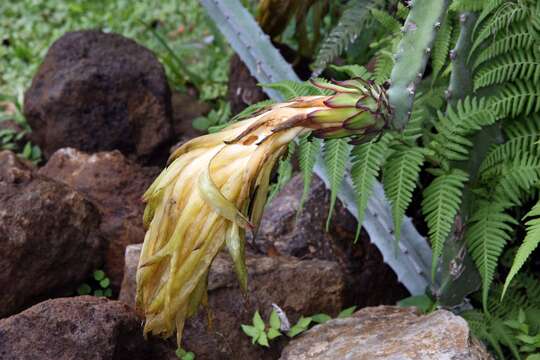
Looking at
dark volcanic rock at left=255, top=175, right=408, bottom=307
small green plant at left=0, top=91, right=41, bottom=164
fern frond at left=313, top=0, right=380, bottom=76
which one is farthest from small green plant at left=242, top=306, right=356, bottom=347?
small green plant at left=0, top=91, right=41, bottom=164

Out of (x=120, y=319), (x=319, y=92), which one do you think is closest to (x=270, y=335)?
(x=120, y=319)

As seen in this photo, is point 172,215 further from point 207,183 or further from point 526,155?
point 526,155

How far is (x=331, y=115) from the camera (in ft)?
4.95

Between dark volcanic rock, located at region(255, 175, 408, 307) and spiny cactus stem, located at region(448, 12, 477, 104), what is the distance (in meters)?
0.75

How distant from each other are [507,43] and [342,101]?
2.74ft

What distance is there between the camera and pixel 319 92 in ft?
7.44

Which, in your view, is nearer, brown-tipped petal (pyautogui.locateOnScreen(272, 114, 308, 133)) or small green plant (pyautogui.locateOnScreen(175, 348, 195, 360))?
brown-tipped petal (pyautogui.locateOnScreen(272, 114, 308, 133))

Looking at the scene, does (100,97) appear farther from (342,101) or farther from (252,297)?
(342,101)

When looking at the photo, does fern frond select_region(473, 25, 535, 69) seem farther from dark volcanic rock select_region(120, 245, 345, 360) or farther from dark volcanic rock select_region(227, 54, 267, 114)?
dark volcanic rock select_region(227, 54, 267, 114)

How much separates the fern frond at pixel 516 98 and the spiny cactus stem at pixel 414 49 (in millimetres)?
539

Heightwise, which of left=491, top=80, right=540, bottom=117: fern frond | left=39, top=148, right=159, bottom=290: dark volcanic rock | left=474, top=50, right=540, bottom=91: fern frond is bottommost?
left=39, top=148, right=159, bottom=290: dark volcanic rock

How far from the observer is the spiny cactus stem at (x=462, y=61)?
2.13m

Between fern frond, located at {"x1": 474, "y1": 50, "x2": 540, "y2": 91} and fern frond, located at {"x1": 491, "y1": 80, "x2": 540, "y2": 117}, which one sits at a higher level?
fern frond, located at {"x1": 474, "y1": 50, "x2": 540, "y2": 91}

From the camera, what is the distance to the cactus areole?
146 cm
